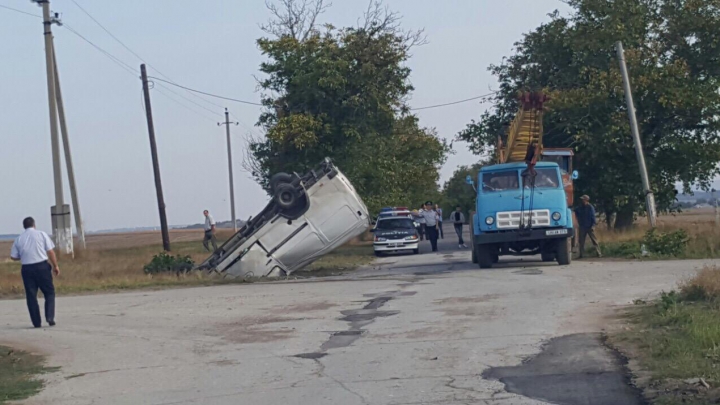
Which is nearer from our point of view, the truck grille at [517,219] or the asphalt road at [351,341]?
the asphalt road at [351,341]

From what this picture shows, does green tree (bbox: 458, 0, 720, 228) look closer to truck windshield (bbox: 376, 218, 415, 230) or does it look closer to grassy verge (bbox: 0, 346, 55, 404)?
truck windshield (bbox: 376, 218, 415, 230)

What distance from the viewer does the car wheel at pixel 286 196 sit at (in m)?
22.2

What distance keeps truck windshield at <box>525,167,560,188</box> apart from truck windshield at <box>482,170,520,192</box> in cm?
37

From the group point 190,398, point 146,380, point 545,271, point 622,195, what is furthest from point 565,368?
point 622,195

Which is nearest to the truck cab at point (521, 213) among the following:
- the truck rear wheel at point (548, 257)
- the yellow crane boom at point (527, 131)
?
the yellow crane boom at point (527, 131)

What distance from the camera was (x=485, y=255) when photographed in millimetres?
22422

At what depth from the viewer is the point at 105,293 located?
2108 centimetres

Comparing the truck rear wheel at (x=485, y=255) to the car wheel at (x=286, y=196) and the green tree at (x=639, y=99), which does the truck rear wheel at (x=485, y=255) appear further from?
the green tree at (x=639, y=99)

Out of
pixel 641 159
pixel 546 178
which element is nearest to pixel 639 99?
pixel 641 159

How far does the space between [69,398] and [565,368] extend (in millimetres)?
4779

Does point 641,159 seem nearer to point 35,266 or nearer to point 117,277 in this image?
point 117,277

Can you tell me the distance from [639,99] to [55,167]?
21.2 metres

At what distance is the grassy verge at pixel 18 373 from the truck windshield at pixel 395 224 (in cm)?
2336

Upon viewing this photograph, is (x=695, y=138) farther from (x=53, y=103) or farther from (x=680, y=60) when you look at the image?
(x=53, y=103)
